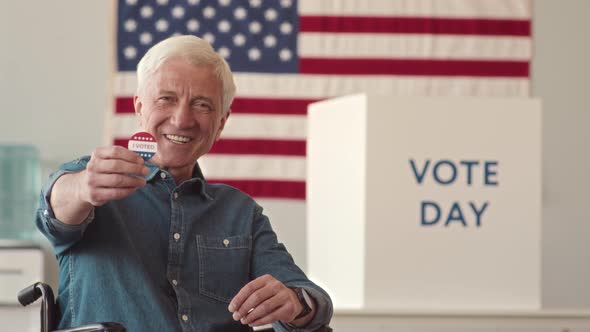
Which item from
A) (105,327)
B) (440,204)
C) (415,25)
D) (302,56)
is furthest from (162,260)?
(415,25)

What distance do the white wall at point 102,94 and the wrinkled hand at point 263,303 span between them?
9.31 feet

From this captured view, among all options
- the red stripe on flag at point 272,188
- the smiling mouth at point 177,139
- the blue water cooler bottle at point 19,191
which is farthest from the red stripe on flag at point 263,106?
the smiling mouth at point 177,139

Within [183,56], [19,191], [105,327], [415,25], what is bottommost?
[105,327]

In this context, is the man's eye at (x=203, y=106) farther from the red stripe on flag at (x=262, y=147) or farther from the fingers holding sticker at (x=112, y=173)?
the red stripe on flag at (x=262, y=147)

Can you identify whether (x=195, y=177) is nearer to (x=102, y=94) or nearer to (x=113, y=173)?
(x=113, y=173)

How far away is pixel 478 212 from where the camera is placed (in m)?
2.38

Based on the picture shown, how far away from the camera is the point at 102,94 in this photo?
14.0 feet

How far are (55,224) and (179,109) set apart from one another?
1.04 ft

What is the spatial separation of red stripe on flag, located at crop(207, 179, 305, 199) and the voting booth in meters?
1.79

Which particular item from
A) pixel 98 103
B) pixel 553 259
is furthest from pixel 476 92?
pixel 98 103

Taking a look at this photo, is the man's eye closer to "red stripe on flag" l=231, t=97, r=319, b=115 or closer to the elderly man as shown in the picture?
the elderly man

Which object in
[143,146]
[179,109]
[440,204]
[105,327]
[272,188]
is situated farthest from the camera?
[272,188]

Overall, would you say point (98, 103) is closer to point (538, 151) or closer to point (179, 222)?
point (538, 151)

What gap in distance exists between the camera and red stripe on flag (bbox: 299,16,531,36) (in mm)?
4301
